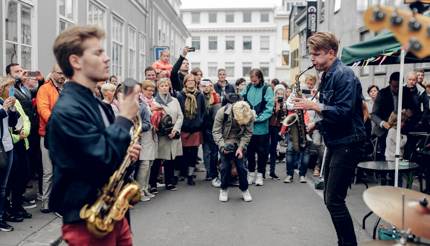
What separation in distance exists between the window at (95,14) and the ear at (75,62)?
12.3 metres

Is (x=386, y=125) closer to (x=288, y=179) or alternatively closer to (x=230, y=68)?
(x=288, y=179)

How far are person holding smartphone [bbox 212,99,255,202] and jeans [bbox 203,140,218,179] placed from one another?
→ 4.37 feet

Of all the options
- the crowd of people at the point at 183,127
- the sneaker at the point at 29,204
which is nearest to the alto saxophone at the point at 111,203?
the crowd of people at the point at 183,127

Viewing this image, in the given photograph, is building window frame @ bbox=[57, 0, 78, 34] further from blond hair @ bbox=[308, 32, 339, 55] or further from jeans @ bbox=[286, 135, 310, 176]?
blond hair @ bbox=[308, 32, 339, 55]

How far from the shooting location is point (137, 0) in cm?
2220

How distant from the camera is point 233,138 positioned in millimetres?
8312

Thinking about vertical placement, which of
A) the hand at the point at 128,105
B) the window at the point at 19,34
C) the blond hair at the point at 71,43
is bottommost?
the hand at the point at 128,105

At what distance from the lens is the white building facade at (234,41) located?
7781cm

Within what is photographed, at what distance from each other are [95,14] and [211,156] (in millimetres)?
7894

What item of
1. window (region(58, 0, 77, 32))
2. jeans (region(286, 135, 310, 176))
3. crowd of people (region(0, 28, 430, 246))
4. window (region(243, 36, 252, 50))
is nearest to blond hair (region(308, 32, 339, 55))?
crowd of people (region(0, 28, 430, 246))

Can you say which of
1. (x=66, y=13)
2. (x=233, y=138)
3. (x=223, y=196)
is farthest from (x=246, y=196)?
(x=66, y=13)

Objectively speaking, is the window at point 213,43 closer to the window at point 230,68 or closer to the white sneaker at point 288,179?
the window at point 230,68

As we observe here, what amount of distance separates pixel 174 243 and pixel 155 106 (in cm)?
300

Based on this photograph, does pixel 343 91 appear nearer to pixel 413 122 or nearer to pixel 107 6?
pixel 413 122
